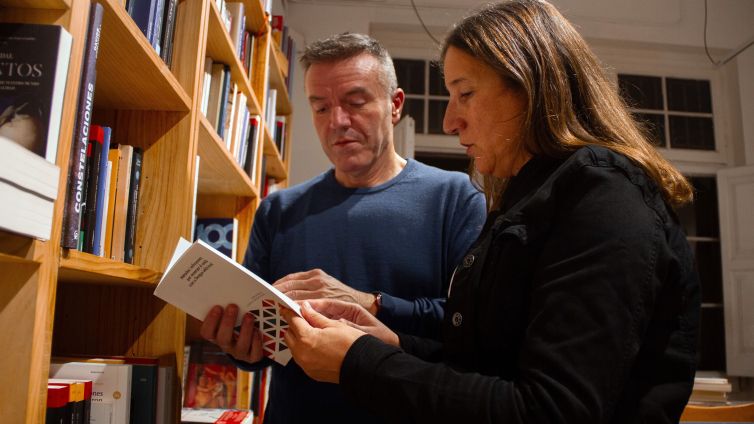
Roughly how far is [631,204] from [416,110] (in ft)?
12.0

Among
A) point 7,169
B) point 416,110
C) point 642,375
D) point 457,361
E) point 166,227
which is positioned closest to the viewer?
point 7,169

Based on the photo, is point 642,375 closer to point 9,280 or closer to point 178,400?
point 9,280

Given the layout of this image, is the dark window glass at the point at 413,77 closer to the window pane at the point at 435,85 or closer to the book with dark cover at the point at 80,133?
the window pane at the point at 435,85

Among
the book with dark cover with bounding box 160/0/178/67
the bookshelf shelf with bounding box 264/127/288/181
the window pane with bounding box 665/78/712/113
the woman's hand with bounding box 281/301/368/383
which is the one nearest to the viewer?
the woman's hand with bounding box 281/301/368/383

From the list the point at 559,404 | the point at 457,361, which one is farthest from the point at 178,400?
the point at 559,404

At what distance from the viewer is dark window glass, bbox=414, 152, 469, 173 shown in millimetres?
4246

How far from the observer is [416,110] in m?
4.26

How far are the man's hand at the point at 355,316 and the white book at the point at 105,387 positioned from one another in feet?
1.23

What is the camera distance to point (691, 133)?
4305 mm

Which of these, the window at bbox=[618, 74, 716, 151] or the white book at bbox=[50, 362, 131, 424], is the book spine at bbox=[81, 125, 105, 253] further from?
the window at bbox=[618, 74, 716, 151]

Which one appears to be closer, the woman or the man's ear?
the woman

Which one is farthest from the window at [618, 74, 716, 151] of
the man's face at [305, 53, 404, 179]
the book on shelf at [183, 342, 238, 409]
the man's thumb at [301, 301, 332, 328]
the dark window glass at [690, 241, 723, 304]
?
the man's thumb at [301, 301, 332, 328]

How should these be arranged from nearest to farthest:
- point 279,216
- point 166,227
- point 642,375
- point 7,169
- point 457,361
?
point 7,169
point 642,375
point 457,361
point 166,227
point 279,216

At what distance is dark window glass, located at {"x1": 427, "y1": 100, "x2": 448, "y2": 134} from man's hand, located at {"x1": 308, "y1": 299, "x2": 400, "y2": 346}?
320 centimetres
